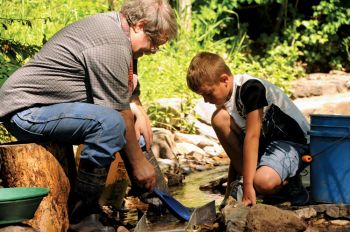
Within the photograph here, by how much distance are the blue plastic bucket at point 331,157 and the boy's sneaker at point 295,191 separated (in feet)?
0.70

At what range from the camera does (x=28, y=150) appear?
3.84 meters

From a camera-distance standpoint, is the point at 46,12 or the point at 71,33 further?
the point at 46,12

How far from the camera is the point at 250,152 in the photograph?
14.0 ft

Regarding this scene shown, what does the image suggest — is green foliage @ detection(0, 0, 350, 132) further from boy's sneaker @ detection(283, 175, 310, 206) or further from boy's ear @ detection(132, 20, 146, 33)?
boy's ear @ detection(132, 20, 146, 33)

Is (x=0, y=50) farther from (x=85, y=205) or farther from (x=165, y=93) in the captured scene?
(x=165, y=93)

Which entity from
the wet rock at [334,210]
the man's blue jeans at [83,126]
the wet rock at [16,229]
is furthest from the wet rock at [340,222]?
the wet rock at [16,229]

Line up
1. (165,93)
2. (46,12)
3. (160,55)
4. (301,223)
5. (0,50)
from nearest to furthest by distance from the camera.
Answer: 1. (301,223)
2. (0,50)
3. (46,12)
4. (165,93)
5. (160,55)

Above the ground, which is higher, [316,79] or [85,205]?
[85,205]

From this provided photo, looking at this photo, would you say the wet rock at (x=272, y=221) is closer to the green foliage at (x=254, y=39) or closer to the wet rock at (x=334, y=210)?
the wet rock at (x=334, y=210)

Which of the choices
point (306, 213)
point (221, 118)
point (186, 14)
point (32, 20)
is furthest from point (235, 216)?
point (186, 14)

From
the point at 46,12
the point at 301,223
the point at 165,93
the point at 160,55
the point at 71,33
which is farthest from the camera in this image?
the point at 160,55

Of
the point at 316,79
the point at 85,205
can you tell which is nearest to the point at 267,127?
the point at 85,205

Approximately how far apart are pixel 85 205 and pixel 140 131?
608 millimetres

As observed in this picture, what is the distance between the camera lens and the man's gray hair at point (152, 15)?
3.91 metres
